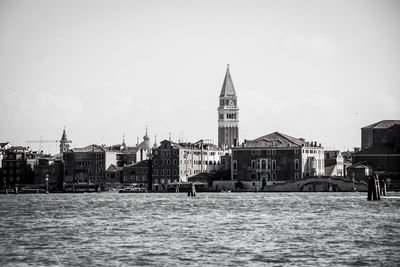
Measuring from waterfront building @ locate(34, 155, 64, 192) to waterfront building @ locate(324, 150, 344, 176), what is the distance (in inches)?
1562

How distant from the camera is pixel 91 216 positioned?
243 ft

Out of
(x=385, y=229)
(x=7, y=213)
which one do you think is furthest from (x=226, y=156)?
(x=385, y=229)

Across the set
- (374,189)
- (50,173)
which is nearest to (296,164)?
(50,173)

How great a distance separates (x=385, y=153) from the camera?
152 meters

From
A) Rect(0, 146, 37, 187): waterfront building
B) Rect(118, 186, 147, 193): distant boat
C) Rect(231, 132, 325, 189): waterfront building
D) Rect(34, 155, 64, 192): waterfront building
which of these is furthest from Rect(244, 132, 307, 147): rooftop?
Rect(0, 146, 37, 187): waterfront building

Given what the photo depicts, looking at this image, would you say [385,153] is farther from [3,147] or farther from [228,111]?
[3,147]

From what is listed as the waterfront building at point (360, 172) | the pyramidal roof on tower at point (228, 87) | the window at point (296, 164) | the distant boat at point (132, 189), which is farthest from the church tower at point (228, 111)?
the waterfront building at point (360, 172)

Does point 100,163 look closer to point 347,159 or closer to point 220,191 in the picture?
point 220,191

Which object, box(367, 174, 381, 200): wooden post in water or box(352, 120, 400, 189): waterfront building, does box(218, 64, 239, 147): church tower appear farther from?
box(367, 174, 381, 200): wooden post in water

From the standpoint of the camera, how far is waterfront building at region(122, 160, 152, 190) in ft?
528

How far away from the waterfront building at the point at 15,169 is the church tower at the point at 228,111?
38.2 metres

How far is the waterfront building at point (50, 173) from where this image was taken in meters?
168

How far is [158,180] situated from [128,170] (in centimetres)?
538

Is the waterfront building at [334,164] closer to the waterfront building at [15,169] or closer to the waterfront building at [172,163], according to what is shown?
the waterfront building at [172,163]
